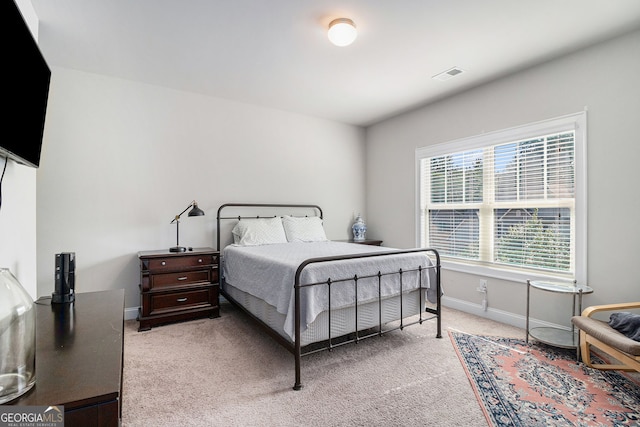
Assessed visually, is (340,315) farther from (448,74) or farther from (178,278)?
(448,74)

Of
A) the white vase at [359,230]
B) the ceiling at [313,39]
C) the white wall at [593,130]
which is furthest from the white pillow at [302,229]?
the white wall at [593,130]

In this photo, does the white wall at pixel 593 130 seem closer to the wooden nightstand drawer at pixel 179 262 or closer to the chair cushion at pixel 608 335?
the chair cushion at pixel 608 335

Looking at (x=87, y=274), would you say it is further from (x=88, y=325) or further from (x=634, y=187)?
(x=634, y=187)

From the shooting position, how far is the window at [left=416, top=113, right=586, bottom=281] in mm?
2918

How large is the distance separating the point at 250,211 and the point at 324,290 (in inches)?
88.4

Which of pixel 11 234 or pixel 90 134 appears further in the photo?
pixel 90 134

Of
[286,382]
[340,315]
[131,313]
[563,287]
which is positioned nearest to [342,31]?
[340,315]

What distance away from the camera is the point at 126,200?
3475 millimetres

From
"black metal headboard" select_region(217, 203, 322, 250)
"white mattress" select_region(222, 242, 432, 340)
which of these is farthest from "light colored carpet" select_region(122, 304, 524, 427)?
"black metal headboard" select_region(217, 203, 322, 250)

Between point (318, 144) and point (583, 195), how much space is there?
3.28 metres

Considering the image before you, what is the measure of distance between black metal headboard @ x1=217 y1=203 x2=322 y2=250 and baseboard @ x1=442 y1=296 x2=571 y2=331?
223 cm

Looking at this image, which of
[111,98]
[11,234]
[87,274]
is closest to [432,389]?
[11,234]

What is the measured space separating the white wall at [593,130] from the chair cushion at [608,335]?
556 mm

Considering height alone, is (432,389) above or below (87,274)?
below
